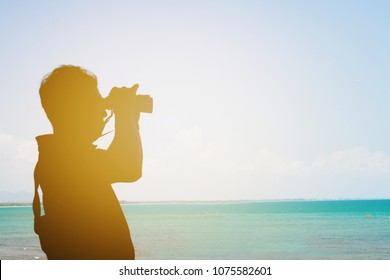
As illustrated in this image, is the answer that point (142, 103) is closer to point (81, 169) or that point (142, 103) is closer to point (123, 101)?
point (123, 101)

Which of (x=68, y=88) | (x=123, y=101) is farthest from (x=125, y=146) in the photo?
(x=68, y=88)

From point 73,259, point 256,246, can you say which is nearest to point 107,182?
point 73,259

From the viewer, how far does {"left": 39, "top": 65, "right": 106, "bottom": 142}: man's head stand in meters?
0.92

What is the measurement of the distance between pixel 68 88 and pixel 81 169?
18 cm

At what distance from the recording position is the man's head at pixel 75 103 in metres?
0.92

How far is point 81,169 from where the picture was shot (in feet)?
2.94

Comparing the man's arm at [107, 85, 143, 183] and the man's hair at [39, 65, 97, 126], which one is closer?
the man's arm at [107, 85, 143, 183]

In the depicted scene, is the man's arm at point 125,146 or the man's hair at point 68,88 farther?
the man's hair at point 68,88

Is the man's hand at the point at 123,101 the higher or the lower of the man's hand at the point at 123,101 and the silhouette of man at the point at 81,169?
the higher

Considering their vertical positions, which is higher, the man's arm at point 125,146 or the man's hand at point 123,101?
the man's hand at point 123,101

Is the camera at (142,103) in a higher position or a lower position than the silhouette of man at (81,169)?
higher

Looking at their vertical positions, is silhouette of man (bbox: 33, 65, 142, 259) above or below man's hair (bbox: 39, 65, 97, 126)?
below

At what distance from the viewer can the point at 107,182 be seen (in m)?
0.88
